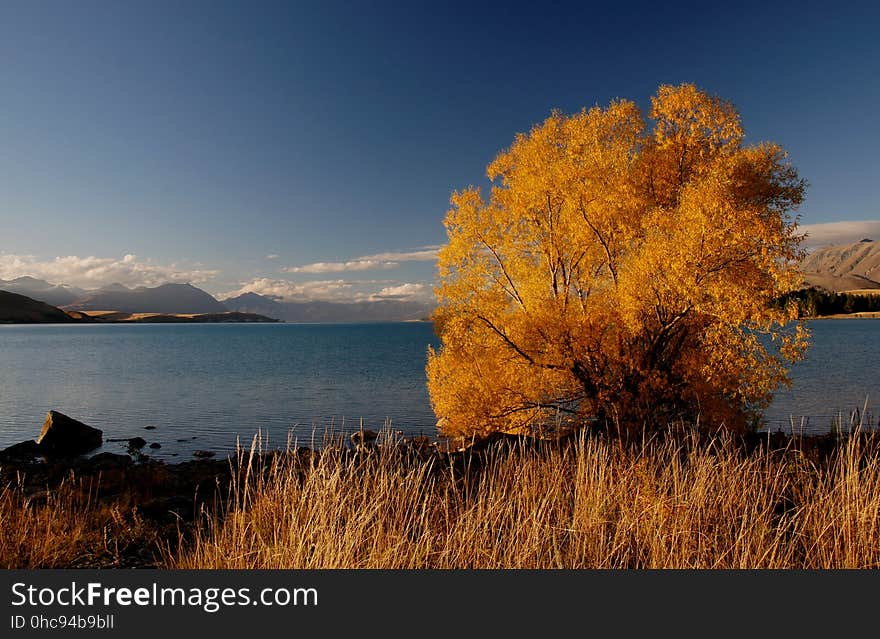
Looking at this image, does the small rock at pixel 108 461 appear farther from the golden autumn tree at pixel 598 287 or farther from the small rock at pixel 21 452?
the golden autumn tree at pixel 598 287

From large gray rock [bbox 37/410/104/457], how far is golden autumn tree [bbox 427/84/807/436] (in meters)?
18.7

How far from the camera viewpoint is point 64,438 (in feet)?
80.8

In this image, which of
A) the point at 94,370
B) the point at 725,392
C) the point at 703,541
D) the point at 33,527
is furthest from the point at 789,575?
the point at 94,370

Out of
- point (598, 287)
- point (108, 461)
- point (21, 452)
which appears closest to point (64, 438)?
point (21, 452)

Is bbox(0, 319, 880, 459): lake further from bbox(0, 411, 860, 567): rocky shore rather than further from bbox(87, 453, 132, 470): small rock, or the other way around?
bbox(0, 411, 860, 567): rocky shore

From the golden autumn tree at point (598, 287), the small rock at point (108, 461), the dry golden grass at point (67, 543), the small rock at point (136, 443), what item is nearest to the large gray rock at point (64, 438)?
the small rock at point (136, 443)

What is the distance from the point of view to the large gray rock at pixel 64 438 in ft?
79.5

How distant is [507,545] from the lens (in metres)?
5.91

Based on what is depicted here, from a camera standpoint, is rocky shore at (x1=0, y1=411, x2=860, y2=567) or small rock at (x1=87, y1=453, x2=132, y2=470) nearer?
rocky shore at (x1=0, y1=411, x2=860, y2=567)

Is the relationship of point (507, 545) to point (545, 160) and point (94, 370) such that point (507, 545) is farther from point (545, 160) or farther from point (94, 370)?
point (94, 370)

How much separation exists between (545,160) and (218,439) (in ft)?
72.7

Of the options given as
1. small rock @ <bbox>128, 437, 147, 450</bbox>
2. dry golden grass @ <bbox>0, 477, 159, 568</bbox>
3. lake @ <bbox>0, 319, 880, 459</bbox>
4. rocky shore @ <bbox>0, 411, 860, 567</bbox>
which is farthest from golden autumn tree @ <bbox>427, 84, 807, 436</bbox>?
small rock @ <bbox>128, 437, 147, 450</bbox>

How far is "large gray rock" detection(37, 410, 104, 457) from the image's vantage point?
24.2m

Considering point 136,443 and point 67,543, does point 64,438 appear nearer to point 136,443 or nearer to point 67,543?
point 136,443
